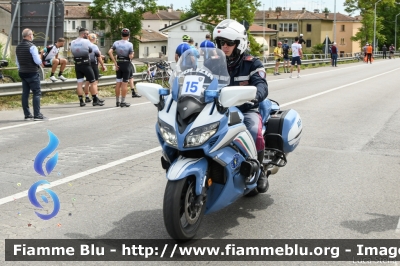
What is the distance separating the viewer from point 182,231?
5.10 m

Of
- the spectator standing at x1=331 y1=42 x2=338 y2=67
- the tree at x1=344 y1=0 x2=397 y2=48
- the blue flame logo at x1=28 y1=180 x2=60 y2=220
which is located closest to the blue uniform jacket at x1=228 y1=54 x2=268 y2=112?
the blue flame logo at x1=28 y1=180 x2=60 y2=220

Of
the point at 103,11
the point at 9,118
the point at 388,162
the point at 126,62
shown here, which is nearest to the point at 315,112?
the point at 126,62

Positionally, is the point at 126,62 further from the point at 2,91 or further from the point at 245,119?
the point at 245,119

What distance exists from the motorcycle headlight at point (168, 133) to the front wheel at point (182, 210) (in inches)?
12.7

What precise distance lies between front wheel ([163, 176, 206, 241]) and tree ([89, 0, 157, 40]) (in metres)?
97.3

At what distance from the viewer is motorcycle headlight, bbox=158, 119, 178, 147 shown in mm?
5152

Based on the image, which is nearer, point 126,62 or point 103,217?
point 103,217

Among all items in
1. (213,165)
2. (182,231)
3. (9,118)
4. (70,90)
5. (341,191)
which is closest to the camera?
(182,231)

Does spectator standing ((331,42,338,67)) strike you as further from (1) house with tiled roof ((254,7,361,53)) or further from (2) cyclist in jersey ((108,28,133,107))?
(1) house with tiled roof ((254,7,361,53))

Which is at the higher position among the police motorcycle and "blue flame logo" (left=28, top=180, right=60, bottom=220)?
the police motorcycle

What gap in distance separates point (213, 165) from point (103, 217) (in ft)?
4.31

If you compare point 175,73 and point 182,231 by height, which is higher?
point 175,73

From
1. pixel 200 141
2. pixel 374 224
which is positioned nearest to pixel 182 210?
pixel 200 141

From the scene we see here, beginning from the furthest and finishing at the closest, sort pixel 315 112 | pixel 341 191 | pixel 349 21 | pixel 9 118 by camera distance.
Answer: pixel 349 21 → pixel 315 112 → pixel 9 118 → pixel 341 191
